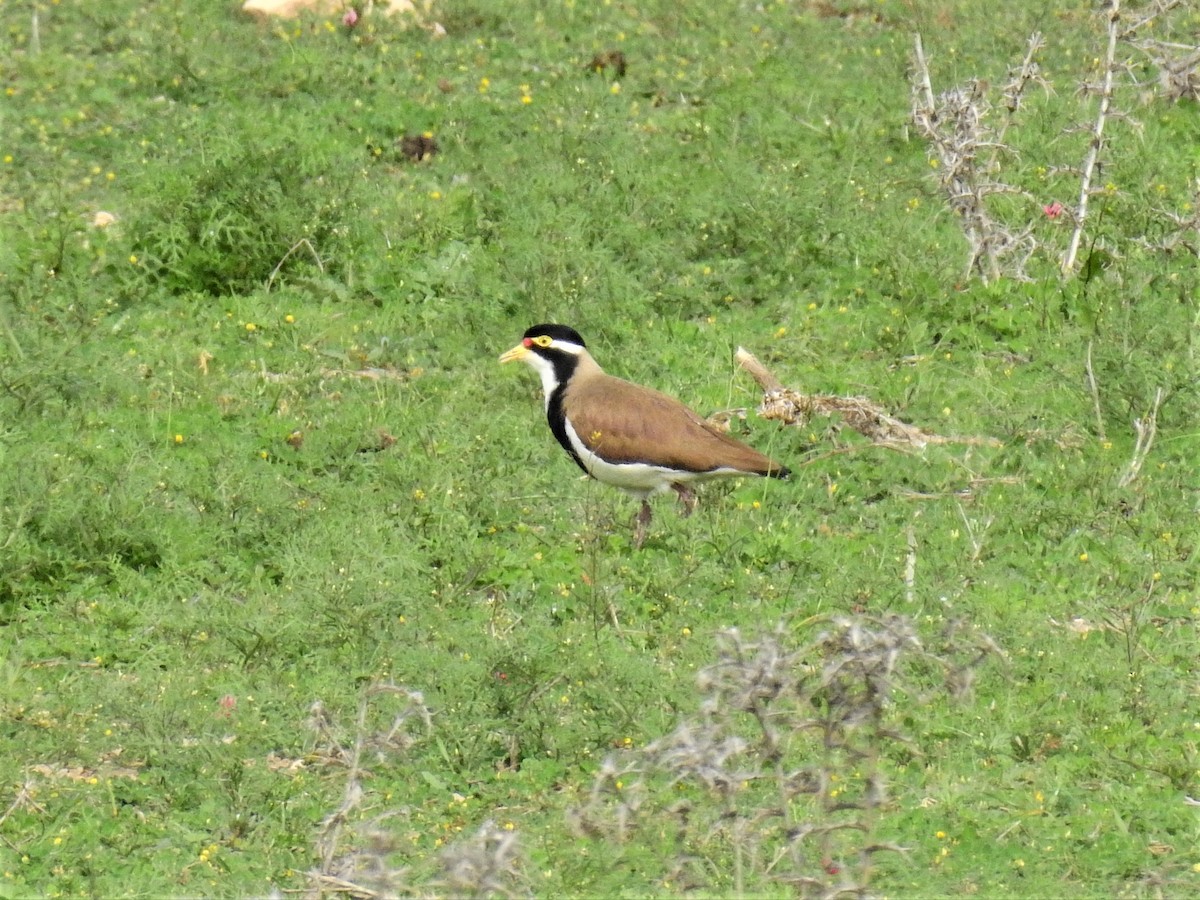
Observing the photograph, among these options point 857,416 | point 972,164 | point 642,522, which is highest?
point 972,164

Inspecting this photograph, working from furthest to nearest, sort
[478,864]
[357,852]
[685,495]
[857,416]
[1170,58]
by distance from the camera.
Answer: [1170,58]
[857,416]
[685,495]
[357,852]
[478,864]

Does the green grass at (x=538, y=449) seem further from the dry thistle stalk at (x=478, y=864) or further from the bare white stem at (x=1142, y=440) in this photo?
the dry thistle stalk at (x=478, y=864)

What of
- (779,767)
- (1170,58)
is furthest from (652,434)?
(1170,58)

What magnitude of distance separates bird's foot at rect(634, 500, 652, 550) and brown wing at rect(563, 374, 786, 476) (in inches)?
9.7

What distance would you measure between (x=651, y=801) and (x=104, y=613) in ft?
9.31

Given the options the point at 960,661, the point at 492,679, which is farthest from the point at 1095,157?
the point at 492,679

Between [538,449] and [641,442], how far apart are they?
2.85 ft

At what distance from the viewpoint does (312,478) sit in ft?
32.9

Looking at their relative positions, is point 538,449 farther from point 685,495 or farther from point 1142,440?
point 1142,440

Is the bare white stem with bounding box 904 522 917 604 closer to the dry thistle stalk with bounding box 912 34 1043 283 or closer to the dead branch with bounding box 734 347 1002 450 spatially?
the dead branch with bounding box 734 347 1002 450

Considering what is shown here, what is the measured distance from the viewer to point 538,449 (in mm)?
10492

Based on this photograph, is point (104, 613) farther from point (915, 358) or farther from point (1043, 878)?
point (915, 358)

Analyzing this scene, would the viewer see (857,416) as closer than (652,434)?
No

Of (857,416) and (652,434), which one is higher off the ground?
(857,416)
